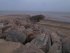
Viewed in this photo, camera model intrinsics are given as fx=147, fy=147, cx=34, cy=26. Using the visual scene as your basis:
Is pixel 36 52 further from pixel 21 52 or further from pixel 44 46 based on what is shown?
pixel 44 46

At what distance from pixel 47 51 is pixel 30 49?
827mm

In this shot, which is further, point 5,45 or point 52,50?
point 52,50

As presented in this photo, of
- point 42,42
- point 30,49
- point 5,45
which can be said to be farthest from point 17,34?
point 30,49

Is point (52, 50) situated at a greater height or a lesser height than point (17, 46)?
lesser

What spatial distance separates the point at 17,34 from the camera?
4055 millimetres

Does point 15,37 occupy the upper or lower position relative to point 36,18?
upper

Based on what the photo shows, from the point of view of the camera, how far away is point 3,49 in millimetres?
2736

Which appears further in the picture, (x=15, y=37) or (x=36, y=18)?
(x=36, y=18)

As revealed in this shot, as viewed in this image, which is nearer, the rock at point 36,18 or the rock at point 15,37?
the rock at point 15,37

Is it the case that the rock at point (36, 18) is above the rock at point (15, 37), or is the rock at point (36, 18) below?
below

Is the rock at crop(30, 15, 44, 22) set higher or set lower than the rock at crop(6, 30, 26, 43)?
lower

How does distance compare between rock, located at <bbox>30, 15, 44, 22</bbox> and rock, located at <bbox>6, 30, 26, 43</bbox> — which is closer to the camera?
rock, located at <bbox>6, 30, 26, 43</bbox>

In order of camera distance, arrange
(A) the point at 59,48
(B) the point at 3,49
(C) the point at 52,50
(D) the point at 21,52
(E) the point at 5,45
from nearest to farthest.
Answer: (D) the point at 21,52
(B) the point at 3,49
(E) the point at 5,45
(C) the point at 52,50
(A) the point at 59,48

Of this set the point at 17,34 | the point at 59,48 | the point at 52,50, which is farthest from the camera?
the point at 17,34
